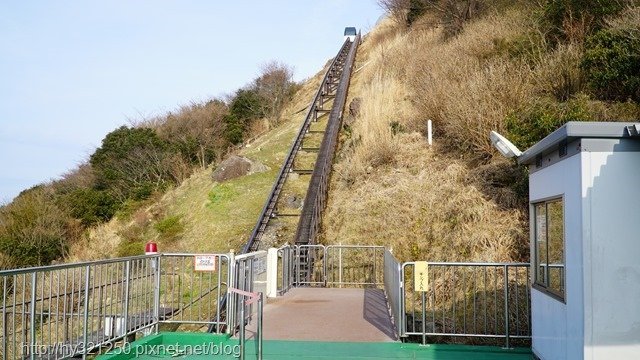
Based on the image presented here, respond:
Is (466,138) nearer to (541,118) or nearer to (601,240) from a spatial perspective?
(541,118)

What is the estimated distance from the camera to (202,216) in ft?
61.2

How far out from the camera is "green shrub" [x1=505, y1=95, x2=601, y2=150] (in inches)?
434

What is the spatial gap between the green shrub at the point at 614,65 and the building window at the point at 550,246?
7.57m

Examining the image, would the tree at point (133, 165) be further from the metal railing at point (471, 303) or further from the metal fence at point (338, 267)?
the metal railing at point (471, 303)

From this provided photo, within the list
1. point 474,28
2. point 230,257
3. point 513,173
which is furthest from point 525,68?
point 230,257

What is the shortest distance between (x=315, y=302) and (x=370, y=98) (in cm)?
1165

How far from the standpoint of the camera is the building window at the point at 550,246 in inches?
223

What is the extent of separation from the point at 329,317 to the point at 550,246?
161 inches

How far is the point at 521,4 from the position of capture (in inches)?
807

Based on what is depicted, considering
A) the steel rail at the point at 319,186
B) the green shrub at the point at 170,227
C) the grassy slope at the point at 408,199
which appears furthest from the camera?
the green shrub at the point at 170,227

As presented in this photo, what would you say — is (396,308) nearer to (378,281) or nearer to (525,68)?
(378,281)

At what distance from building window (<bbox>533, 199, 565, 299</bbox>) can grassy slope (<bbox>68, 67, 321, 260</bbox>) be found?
34.7ft

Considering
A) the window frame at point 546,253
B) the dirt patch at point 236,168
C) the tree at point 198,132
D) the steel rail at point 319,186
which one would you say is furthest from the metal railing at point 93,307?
the tree at point 198,132

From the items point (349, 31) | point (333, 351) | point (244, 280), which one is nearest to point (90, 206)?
point (244, 280)
